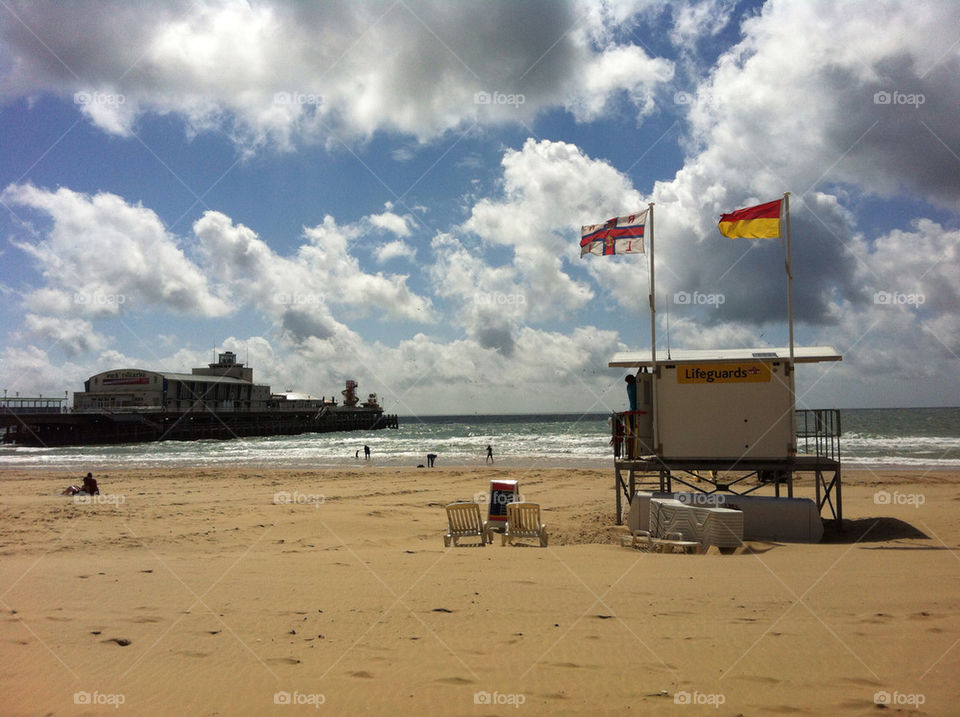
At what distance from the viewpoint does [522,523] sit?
43.3 ft

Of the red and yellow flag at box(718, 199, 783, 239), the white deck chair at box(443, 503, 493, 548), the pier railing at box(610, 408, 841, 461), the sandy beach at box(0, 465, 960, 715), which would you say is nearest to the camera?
the sandy beach at box(0, 465, 960, 715)

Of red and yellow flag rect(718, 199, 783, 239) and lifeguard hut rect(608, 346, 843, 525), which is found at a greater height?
red and yellow flag rect(718, 199, 783, 239)

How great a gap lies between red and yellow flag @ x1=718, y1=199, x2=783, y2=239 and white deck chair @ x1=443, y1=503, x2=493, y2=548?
8.06 meters

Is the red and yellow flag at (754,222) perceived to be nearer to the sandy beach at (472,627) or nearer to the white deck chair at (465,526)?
the sandy beach at (472,627)

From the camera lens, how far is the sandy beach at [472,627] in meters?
5.12

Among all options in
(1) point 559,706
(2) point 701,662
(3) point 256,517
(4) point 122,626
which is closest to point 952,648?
(2) point 701,662

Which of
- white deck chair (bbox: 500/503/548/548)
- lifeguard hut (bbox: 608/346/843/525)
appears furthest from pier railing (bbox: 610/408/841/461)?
white deck chair (bbox: 500/503/548/548)

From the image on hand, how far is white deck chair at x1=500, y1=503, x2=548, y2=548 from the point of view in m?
12.8

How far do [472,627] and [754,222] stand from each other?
35.8 feet

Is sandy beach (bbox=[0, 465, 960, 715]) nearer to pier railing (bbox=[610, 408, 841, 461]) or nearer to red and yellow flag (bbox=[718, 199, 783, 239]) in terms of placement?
pier railing (bbox=[610, 408, 841, 461])

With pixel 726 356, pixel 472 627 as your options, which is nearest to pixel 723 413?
pixel 726 356

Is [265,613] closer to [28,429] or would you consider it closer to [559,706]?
[559,706]

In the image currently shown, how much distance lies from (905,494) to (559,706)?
2382 cm

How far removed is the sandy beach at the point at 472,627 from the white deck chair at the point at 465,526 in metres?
0.78
